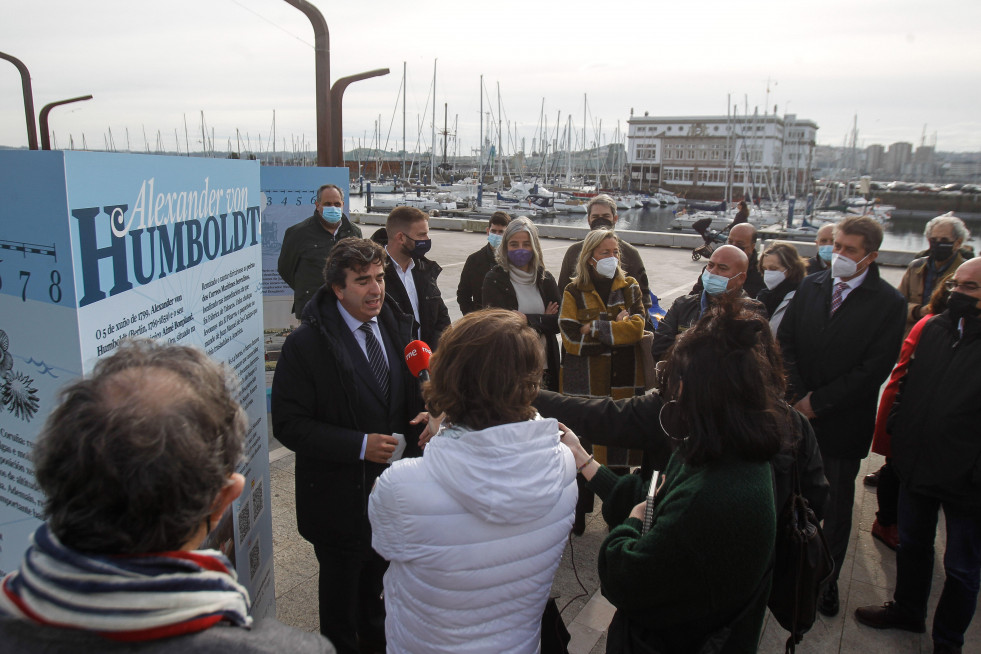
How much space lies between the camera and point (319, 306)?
2.52 metres

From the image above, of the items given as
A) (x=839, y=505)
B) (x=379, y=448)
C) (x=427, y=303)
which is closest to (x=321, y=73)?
(x=427, y=303)

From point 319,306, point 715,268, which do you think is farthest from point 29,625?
point 715,268

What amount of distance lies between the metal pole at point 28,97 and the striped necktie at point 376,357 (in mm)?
9576

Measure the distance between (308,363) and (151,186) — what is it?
906 millimetres

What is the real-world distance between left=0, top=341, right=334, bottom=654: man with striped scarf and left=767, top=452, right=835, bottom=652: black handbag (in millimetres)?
1407

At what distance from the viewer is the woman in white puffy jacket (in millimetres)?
1588

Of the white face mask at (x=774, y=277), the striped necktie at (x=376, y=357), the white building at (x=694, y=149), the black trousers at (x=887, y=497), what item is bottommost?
the black trousers at (x=887, y=497)

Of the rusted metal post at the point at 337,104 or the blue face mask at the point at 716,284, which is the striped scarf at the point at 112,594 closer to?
the blue face mask at the point at 716,284

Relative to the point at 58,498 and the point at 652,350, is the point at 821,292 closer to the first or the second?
the point at 652,350

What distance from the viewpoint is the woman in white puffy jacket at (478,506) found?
5.21ft

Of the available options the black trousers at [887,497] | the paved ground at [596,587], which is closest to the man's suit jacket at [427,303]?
the paved ground at [596,587]

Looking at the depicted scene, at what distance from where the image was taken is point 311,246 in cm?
582

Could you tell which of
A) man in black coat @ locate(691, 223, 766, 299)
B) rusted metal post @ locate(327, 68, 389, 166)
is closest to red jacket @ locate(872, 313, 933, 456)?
man in black coat @ locate(691, 223, 766, 299)

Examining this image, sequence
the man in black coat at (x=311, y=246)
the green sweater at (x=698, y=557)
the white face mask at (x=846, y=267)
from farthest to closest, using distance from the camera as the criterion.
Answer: the man in black coat at (x=311, y=246) < the white face mask at (x=846, y=267) < the green sweater at (x=698, y=557)
